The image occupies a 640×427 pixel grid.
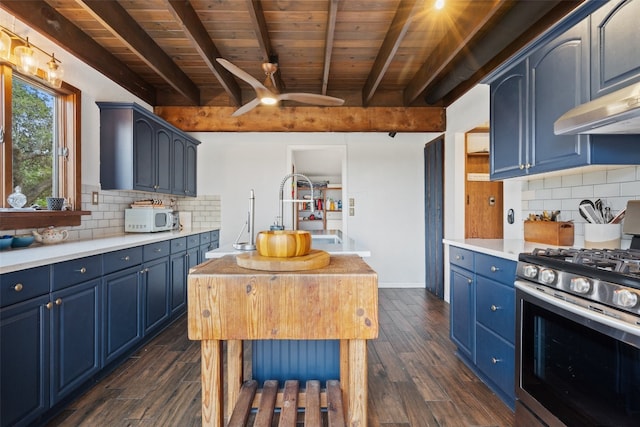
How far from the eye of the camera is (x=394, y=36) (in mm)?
2344

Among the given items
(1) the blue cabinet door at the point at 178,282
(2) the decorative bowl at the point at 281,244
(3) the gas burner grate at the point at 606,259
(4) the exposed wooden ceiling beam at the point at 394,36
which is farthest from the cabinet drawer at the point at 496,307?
(1) the blue cabinet door at the point at 178,282

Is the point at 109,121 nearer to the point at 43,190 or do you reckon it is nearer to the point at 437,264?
the point at 43,190

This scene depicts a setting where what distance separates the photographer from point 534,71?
1939 millimetres

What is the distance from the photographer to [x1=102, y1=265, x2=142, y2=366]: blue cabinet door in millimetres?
2121

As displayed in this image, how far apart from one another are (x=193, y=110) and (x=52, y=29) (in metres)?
1.55

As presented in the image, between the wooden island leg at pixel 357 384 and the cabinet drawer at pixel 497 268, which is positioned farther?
the cabinet drawer at pixel 497 268

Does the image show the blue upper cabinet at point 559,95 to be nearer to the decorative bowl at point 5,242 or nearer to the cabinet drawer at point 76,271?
the cabinet drawer at point 76,271

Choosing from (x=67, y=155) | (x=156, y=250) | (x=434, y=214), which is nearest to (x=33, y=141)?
(x=67, y=155)

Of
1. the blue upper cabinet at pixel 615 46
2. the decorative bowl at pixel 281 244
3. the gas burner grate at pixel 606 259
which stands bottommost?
the gas burner grate at pixel 606 259

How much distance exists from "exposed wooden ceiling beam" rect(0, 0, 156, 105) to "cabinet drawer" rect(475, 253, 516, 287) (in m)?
3.38

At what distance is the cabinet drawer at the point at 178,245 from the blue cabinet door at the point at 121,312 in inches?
25.8

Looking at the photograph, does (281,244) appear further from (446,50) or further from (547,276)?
(446,50)

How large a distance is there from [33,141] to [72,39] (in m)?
0.85

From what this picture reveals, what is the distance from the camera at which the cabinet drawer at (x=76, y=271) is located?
1708 mm
